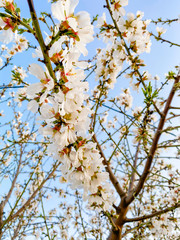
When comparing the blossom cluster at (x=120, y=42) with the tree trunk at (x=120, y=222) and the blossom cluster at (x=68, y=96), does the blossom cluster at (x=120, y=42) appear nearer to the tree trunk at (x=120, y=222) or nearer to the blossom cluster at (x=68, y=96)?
the blossom cluster at (x=68, y=96)

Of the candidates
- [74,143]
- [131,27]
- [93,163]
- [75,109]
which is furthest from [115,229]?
[131,27]

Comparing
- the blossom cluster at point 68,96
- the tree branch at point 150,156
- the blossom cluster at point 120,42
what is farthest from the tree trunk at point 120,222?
the blossom cluster at point 120,42

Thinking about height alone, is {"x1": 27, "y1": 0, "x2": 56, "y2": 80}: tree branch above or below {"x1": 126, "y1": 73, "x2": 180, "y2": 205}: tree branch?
below

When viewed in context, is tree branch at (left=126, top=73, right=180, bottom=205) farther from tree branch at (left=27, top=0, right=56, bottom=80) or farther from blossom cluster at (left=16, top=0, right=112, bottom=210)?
tree branch at (left=27, top=0, right=56, bottom=80)

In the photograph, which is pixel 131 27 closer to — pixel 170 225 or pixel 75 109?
pixel 75 109

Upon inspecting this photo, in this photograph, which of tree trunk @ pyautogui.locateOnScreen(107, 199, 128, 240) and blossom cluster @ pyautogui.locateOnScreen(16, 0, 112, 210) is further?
tree trunk @ pyautogui.locateOnScreen(107, 199, 128, 240)

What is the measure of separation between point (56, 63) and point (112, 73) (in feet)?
4.92

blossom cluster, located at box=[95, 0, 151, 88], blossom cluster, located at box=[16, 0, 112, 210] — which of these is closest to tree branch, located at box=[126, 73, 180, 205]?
blossom cluster, located at box=[95, 0, 151, 88]

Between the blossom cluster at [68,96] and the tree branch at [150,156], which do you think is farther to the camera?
the tree branch at [150,156]

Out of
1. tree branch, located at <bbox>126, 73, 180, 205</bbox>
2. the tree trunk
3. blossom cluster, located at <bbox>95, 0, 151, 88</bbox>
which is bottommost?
the tree trunk

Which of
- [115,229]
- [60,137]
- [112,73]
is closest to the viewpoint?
[60,137]

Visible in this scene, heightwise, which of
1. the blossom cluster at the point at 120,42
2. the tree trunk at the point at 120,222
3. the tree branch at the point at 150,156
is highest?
the blossom cluster at the point at 120,42

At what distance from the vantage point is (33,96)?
35.4 inches

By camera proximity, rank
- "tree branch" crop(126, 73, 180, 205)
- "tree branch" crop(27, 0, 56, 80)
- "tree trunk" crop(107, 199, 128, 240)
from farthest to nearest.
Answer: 1. "tree branch" crop(126, 73, 180, 205)
2. "tree trunk" crop(107, 199, 128, 240)
3. "tree branch" crop(27, 0, 56, 80)
